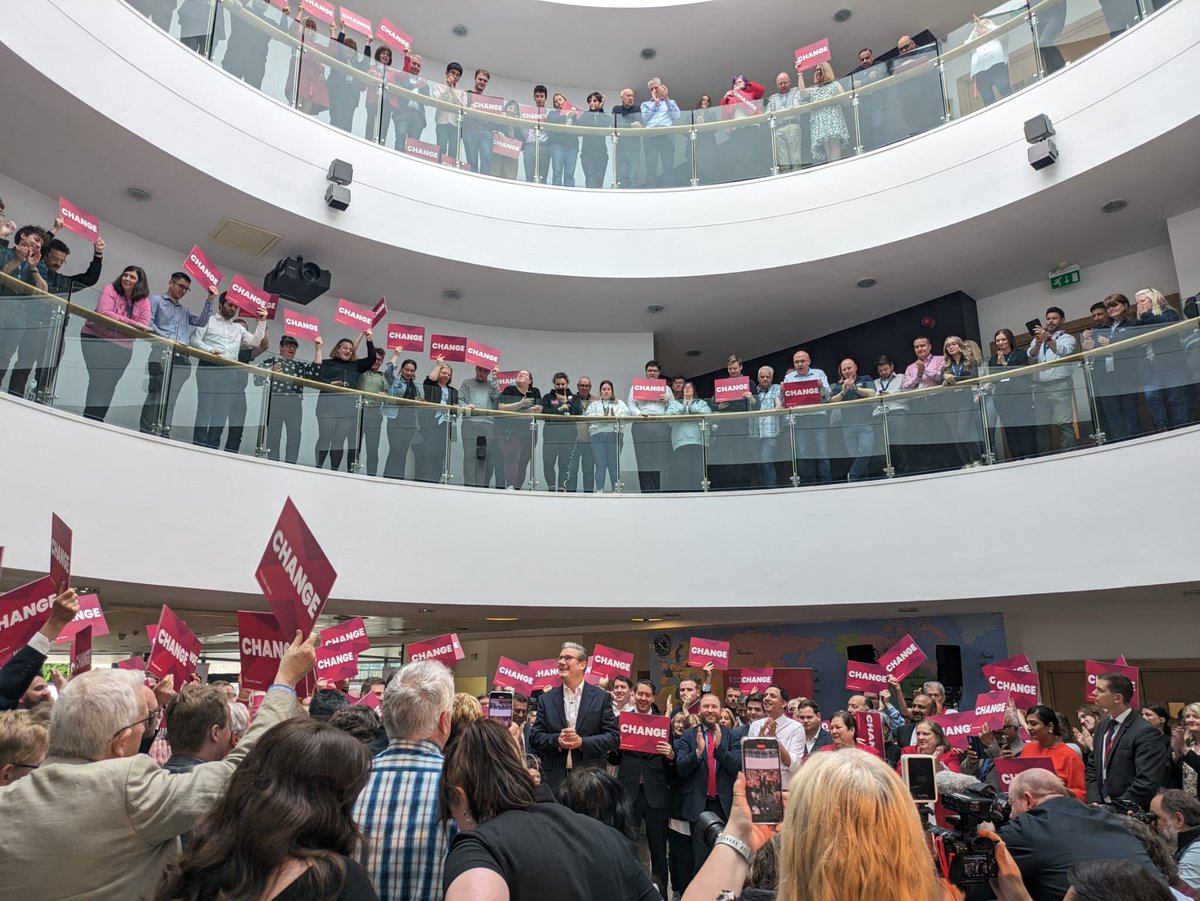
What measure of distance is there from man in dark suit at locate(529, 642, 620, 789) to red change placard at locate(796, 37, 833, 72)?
9425 millimetres

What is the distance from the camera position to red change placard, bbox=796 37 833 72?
11938 mm

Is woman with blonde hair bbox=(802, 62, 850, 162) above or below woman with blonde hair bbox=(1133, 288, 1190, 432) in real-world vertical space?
above

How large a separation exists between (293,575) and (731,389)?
7.66 metres


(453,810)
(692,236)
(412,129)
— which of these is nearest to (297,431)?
(412,129)

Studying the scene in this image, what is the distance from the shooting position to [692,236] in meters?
11.9

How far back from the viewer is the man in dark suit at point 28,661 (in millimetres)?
2807

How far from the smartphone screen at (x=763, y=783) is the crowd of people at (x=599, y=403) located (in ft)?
21.9

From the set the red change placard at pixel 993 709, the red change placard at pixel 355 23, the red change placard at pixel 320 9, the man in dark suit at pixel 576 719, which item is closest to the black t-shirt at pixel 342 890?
the man in dark suit at pixel 576 719

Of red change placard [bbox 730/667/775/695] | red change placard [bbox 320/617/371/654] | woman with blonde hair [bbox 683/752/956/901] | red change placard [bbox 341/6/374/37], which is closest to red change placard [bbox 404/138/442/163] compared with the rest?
red change placard [bbox 341/6/374/37]

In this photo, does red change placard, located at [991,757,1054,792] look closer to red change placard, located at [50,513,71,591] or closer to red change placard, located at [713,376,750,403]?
red change placard, located at [50,513,71,591]

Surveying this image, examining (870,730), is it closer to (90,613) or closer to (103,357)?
(90,613)

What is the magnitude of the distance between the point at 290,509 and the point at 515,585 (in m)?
6.72

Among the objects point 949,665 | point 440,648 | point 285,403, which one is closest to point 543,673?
point 440,648

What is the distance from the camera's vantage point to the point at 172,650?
197 inches
